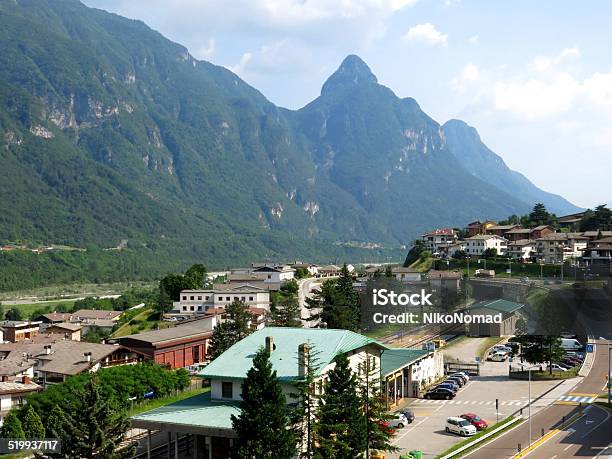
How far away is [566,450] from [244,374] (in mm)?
19202

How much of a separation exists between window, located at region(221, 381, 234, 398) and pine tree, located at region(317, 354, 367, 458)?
26.9 feet

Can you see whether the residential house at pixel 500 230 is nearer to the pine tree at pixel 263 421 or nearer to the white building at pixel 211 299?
the white building at pixel 211 299

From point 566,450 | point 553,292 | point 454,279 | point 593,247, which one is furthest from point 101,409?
point 593,247

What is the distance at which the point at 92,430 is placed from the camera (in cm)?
3659

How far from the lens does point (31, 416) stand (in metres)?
→ 51.2

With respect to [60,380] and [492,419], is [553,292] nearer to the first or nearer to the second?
[492,419]

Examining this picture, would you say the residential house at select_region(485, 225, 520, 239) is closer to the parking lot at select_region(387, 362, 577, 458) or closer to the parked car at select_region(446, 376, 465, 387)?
the parking lot at select_region(387, 362, 577, 458)

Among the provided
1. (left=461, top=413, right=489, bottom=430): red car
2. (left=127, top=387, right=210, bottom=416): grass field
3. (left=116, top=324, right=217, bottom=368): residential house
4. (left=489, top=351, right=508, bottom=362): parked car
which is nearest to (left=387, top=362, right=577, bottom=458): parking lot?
(left=461, top=413, right=489, bottom=430): red car

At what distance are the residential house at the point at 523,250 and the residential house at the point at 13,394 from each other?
94951 millimetres

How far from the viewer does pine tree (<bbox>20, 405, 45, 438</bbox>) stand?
164 ft

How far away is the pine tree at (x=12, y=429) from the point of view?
4930cm

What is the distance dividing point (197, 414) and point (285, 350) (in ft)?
23.7

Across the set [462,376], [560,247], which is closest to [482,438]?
[462,376]

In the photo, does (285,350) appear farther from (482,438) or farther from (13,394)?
→ (13,394)
